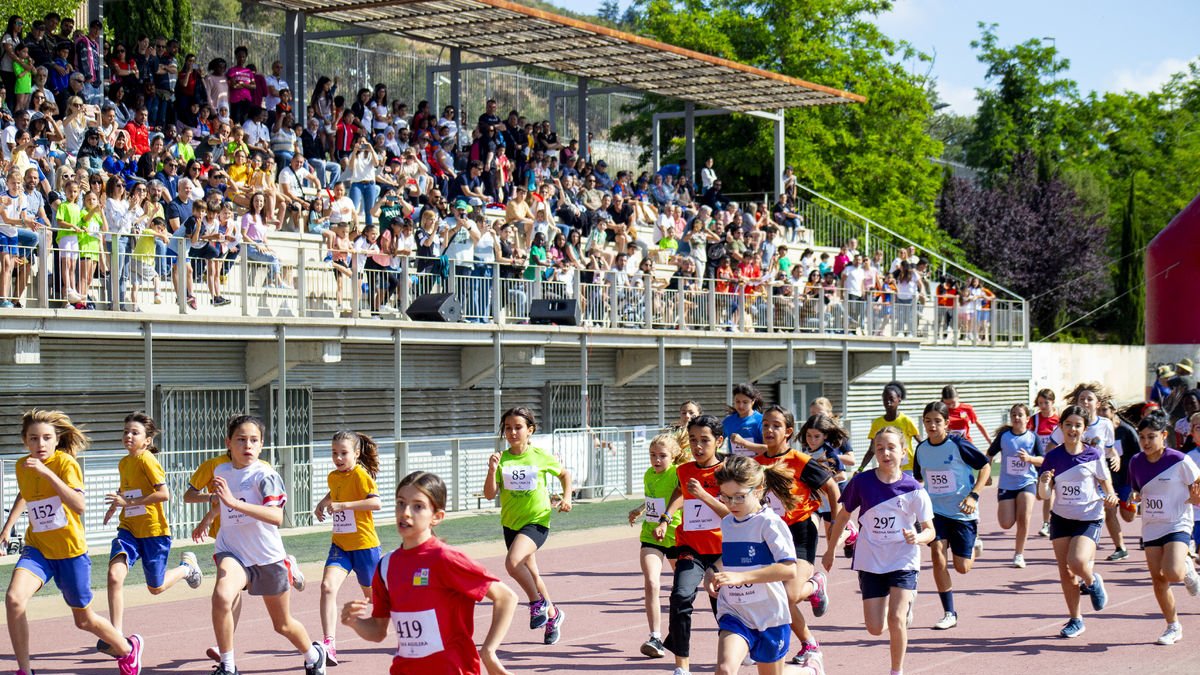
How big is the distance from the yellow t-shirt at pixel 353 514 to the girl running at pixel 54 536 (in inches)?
63.3

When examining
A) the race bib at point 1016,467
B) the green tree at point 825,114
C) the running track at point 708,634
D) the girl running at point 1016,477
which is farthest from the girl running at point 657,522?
the green tree at point 825,114

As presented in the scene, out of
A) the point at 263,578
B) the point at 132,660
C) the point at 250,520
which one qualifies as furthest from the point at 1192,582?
the point at 132,660

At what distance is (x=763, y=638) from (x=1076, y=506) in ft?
15.7

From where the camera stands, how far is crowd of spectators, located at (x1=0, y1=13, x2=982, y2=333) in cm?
1827

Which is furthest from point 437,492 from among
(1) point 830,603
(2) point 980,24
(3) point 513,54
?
(2) point 980,24

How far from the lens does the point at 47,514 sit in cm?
979

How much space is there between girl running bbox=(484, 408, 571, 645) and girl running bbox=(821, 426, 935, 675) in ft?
8.26

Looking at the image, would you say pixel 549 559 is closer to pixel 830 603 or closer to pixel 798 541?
pixel 830 603

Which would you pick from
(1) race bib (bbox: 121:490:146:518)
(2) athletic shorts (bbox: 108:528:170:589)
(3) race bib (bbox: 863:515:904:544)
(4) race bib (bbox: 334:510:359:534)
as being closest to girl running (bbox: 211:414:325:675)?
(4) race bib (bbox: 334:510:359:534)

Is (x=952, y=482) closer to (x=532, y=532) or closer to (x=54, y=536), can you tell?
(x=532, y=532)

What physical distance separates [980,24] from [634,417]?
47.9 metres

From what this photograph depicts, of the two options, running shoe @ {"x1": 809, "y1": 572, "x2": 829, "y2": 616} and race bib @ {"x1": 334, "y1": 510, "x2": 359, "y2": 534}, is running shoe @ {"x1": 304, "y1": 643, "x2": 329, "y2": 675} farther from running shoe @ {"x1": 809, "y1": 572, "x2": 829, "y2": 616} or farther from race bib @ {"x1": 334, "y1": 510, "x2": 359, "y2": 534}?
running shoe @ {"x1": 809, "y1": 572, "x2": 829, "y2": 616}

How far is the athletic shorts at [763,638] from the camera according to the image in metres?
8.02

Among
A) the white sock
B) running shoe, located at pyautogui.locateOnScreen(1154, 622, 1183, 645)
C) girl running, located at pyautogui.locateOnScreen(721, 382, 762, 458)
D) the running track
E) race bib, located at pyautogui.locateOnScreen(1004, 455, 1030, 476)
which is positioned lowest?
the running track
